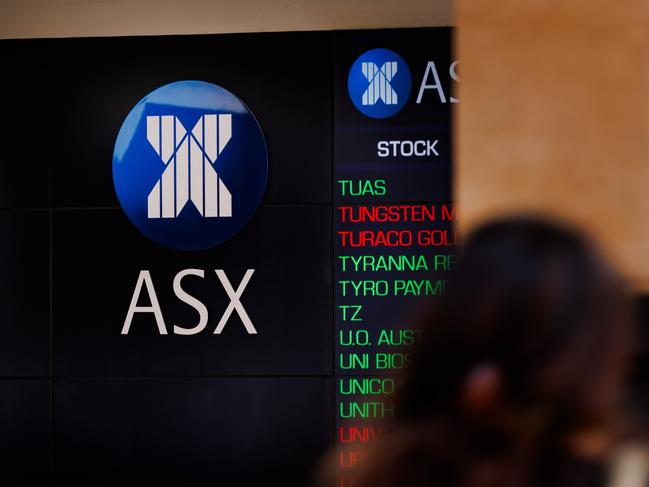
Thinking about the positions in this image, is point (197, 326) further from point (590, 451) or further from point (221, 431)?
point (590, 451)

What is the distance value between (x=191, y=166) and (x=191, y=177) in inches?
2.2

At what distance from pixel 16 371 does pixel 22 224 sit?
0.77 metres

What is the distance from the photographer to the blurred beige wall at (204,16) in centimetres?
440

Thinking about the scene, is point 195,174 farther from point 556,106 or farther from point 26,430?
point 556,106

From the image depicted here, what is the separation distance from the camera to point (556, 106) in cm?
229

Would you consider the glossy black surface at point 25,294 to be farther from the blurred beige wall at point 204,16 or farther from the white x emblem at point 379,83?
the white x emblem at point 379,83

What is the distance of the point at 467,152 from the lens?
2299 millimetres

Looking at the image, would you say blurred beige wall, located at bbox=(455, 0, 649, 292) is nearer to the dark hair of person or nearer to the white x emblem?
the dark hair of person

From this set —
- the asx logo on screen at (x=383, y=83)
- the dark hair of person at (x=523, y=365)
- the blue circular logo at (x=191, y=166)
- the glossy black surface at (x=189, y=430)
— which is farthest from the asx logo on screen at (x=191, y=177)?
the dark hair of person at (x=523, y=365)

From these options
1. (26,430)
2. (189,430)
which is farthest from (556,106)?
(26,430)

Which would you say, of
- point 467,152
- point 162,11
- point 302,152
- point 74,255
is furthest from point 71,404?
point 467,152

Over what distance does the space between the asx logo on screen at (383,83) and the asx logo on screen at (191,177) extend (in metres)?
0.56

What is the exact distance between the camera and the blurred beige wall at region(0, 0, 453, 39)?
440 cm

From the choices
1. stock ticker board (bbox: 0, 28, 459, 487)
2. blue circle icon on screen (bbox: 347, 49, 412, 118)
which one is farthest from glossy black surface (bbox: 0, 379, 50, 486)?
blue circle icon on screen (bbox: 347, 49, 412, 118)
